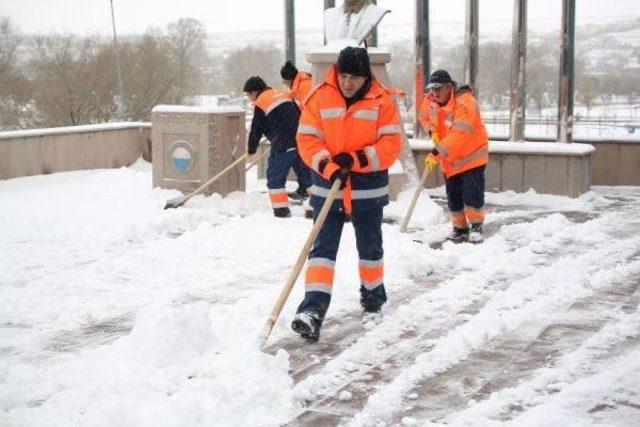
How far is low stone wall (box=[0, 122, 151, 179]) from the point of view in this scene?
1223 cm

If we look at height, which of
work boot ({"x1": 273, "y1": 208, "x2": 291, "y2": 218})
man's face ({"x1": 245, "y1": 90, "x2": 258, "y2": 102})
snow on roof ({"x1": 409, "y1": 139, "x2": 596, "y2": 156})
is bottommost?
work boot ({"x1": 273, "y1": 208, "x2": 291, "y2": 218})

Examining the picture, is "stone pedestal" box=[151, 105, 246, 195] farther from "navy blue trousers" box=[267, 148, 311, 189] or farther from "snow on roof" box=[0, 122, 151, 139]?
"snow on roof" box=[0, 122, 151, 139]

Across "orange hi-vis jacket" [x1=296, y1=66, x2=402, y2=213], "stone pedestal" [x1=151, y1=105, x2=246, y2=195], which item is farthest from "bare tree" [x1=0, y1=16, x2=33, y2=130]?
"orange hi-vis jacket" [x1=296, y1=66, x2=402, y2=213]

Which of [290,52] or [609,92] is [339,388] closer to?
[290,52]

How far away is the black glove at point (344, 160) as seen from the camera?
17.1 feet

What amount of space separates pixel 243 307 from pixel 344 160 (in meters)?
1.32

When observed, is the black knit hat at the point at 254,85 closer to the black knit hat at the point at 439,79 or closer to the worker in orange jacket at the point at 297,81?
the worker in orange jacket at the point at 297,81

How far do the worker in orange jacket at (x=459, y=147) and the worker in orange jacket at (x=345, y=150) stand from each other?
284 centimetres

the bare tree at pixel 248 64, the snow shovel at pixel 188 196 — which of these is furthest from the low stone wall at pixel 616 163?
the bare tree at pixel 248 64

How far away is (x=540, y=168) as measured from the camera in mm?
11250

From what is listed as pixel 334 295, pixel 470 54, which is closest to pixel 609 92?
pixel 470 54

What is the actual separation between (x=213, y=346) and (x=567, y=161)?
24.0ft

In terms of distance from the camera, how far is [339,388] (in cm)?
445

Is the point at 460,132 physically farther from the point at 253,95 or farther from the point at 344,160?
the point at 344,160
